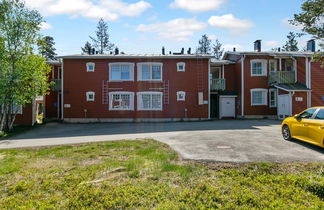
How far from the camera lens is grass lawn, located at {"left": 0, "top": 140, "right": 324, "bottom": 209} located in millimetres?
3330

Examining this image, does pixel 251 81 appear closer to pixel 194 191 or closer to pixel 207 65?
pixel 207 65

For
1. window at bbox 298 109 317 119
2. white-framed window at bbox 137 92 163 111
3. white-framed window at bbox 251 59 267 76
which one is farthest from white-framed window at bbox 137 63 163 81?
window at bbox 298 109 317 119

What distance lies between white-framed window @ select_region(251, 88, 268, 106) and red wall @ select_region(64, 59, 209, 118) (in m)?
5.19

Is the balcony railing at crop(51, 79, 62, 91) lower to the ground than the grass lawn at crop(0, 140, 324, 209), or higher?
higher

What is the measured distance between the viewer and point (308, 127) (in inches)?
272

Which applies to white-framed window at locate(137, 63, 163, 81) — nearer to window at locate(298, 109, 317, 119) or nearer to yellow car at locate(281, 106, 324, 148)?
yellow car at locate(281, 106, 324, 148)

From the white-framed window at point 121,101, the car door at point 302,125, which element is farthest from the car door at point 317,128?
the white-framed window at point 121,101

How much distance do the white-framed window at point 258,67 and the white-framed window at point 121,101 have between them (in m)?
12.6

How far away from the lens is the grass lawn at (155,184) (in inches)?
131

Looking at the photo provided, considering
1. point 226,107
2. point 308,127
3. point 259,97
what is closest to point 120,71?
point 226,107

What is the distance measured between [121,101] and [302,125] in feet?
47.8

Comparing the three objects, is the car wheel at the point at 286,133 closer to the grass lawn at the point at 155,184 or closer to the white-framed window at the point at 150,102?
the grass lawn at the point at 155,184

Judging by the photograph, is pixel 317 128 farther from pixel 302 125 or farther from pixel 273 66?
pixel 273 66

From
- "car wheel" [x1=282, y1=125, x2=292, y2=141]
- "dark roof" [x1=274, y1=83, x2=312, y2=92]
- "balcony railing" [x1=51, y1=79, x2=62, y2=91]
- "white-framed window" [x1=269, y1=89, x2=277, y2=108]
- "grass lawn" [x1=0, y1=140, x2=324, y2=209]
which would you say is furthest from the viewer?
"balcony railing" [x1=51, y1=79, x2=62, y2=91]
